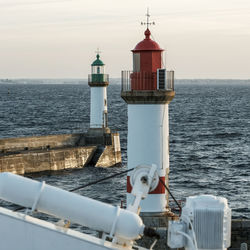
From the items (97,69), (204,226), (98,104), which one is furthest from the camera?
(97,69)

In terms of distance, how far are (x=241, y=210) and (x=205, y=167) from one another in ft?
56.2

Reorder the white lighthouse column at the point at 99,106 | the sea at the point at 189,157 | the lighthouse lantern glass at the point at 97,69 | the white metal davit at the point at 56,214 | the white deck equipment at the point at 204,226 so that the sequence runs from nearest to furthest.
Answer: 1. the white metal davit at the point at 56,214
2. the white deck equipment at the point at 204,226
3. the sea at the point at 189,157
4. the white lighthouse column at the point at 99,106
5. the lighthouse lantern glass at the point at 97,69

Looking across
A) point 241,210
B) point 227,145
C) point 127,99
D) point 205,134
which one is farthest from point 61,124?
point 127,99

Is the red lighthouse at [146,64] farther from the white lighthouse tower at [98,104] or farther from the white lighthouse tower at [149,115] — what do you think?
the white lighthouse tower at [98,104]

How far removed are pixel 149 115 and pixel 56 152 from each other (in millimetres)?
31883

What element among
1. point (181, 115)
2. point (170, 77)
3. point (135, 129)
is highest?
point (170, 77)

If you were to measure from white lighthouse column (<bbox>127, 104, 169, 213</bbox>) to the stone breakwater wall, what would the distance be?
1072 inches

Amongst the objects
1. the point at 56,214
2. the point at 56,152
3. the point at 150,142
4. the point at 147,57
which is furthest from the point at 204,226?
the point at 56,152

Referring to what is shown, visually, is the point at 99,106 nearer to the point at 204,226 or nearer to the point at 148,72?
the point at 148,72

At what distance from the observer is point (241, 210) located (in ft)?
113

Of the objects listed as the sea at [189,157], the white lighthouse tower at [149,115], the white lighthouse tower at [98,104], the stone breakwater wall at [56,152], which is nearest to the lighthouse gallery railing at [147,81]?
the white lighthouse tower at [149,115]

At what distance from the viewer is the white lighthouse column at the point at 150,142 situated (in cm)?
1590

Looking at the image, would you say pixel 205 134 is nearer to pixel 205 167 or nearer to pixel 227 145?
pixel 227 145

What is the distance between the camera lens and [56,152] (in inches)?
1855
